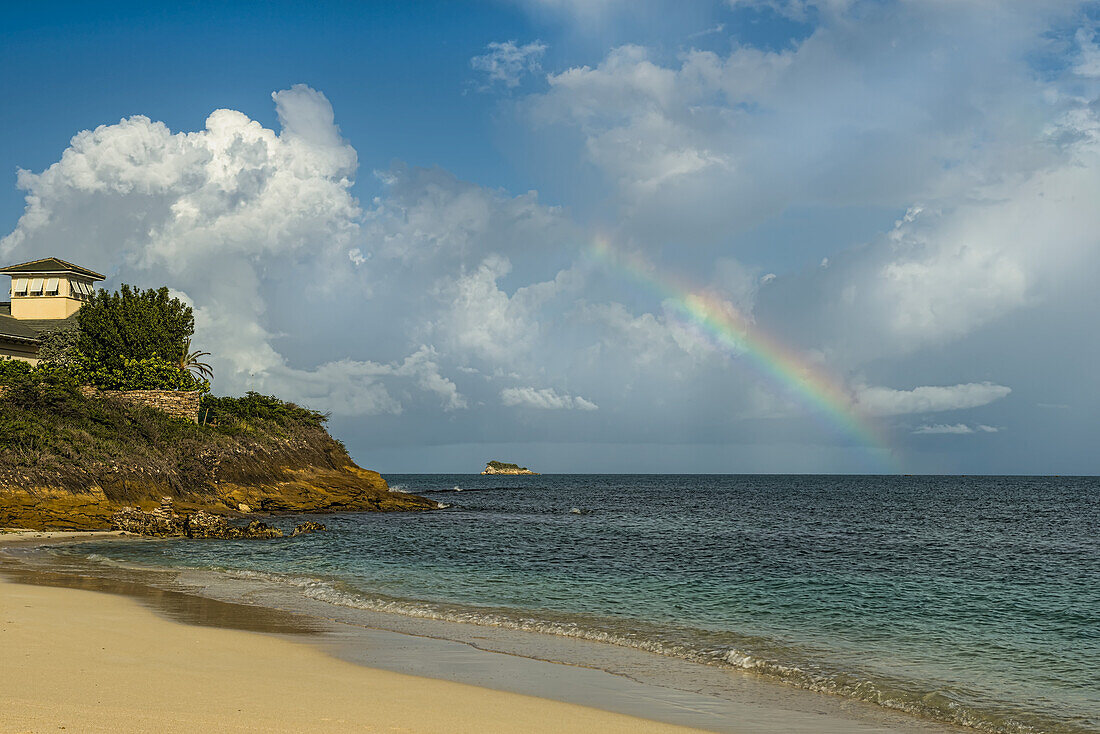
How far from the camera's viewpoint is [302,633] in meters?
16.0

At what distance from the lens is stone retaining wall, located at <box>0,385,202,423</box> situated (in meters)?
55.7

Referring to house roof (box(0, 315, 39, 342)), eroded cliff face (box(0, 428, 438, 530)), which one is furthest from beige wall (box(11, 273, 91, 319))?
eroded cliff face (box(0, 428, 438, 530))

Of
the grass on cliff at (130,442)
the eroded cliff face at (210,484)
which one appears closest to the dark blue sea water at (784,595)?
the eroded cliff face at (210,484)

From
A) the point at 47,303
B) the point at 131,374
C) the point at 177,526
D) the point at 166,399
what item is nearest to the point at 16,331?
the point at 47,303

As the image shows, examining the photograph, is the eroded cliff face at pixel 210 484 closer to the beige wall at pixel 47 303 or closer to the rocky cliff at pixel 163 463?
the rocky cliff at pixel 163 463

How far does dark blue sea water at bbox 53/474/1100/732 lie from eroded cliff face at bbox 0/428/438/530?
21.8ft

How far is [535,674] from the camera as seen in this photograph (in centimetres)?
1327

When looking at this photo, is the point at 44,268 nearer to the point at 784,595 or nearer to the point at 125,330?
the point at 125,330

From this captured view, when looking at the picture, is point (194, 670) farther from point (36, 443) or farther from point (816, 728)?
point (36, 443)

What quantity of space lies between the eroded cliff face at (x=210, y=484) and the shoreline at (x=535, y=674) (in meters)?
23.7

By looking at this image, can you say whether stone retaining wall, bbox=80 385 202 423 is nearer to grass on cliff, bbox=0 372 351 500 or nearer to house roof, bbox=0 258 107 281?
grass on cliff, bbox=0 372 351 500

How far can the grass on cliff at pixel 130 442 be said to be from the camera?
4025 cm

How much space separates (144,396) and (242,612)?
4496 cm


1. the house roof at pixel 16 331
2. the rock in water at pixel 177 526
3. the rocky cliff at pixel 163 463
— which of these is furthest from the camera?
the house roof at pixel 16 331
